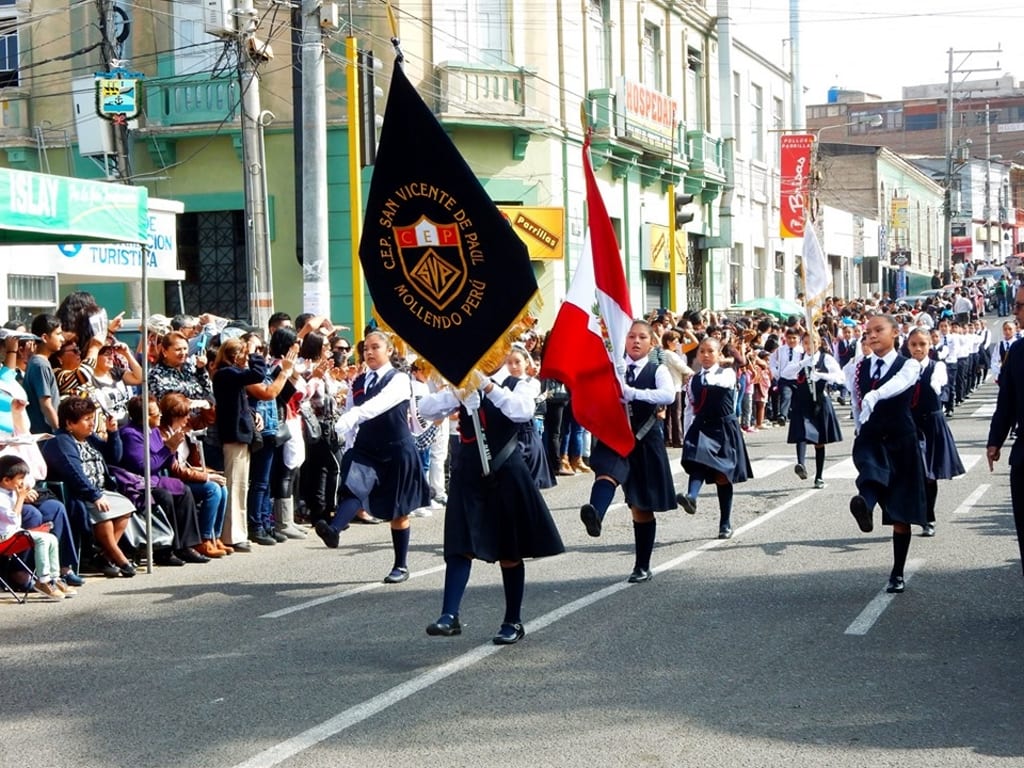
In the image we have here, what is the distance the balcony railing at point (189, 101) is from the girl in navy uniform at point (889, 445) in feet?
56.3

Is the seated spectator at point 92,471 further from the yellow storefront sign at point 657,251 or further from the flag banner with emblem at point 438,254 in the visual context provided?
the yellow storefront sign at point 657,251

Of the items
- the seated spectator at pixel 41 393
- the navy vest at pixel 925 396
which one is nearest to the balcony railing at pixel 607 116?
the navy vest at pixel 925 396

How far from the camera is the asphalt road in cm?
649

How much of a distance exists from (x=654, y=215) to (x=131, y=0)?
1396 cm

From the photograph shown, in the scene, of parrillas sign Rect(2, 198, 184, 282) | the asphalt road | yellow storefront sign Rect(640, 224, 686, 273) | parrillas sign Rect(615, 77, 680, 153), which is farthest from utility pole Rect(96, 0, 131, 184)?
yellow storefront sign Rect(640, 224, 686, 273)

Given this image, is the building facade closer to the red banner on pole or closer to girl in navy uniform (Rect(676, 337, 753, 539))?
girl in navy uniform (Rect(676, 337, 753, 539))

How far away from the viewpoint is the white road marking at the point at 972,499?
14.8 metres

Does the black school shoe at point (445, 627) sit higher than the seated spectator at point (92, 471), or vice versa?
the seated spectator at point (92, 471)

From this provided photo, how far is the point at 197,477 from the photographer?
1253 cm

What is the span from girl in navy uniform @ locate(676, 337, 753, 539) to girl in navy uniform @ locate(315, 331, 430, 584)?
122 inches

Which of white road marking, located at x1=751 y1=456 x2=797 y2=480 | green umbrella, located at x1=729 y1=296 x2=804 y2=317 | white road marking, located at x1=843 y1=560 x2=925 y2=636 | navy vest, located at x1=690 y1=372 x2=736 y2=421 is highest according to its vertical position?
green umbrella, located at x1=729 y1=296 x2=804 y2=317

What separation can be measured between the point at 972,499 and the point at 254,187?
9115 millimetres

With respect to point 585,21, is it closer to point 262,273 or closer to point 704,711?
point 262,273

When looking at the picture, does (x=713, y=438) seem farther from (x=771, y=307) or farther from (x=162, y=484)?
(x=771, y=307)
